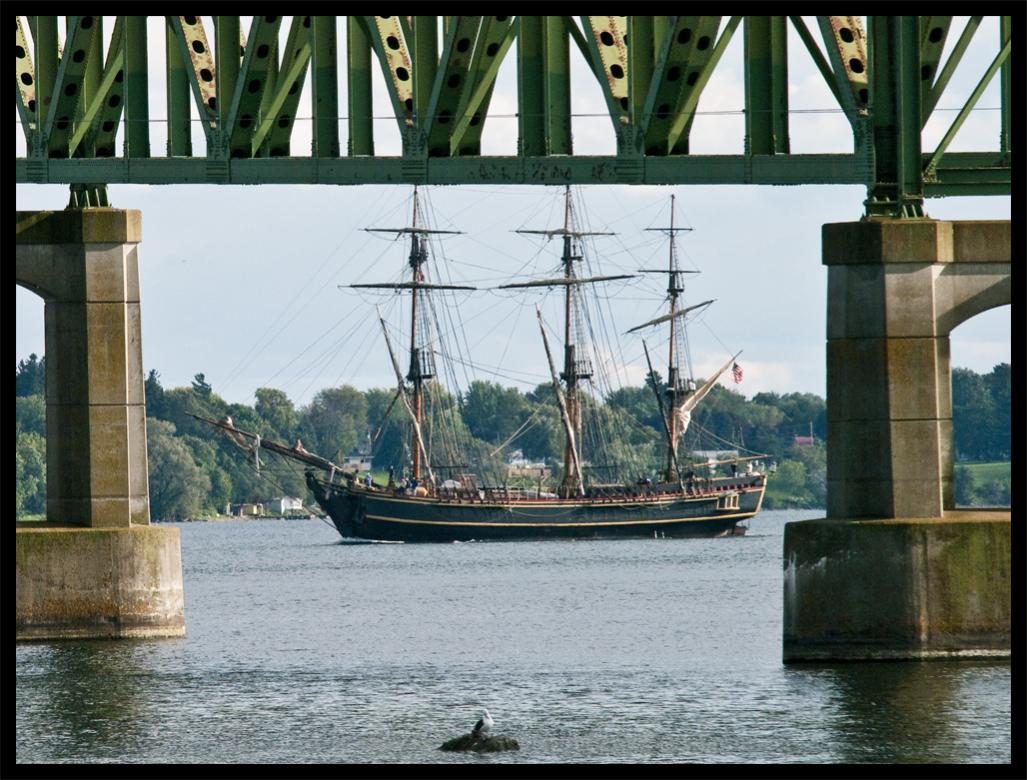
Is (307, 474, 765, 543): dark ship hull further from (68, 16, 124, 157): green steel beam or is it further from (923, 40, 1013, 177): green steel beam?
(923, 40, 1013, 177): green steel beam

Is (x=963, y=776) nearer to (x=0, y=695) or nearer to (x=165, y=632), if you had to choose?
(x=0, y=695)

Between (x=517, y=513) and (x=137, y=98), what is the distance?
298 ft

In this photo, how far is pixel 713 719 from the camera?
31.2 m

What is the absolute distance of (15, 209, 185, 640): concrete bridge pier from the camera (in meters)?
37.5

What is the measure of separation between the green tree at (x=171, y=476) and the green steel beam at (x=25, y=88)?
120972 mm

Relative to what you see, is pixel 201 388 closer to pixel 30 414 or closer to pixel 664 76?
pixel 30 414

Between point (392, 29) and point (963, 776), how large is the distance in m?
15.7

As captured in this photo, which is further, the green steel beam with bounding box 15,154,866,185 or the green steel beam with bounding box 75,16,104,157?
the green steel beam with bounding box 75,16,104,157

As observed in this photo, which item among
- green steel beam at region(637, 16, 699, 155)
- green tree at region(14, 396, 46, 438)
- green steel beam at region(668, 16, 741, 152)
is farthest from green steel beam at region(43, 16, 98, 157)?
green tree at region(14, 396, 46, 438)

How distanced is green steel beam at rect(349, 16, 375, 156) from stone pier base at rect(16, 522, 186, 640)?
6.55 meters

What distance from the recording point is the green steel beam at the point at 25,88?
39.1 meters

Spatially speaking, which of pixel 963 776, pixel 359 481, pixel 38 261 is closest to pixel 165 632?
pixel 38 261

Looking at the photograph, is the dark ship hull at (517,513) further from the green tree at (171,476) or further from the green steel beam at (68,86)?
the green steel beam at (68,86)

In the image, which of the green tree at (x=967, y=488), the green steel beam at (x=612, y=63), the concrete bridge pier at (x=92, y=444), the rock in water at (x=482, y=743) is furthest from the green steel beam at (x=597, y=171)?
the green tree at (x=967, y=488)
